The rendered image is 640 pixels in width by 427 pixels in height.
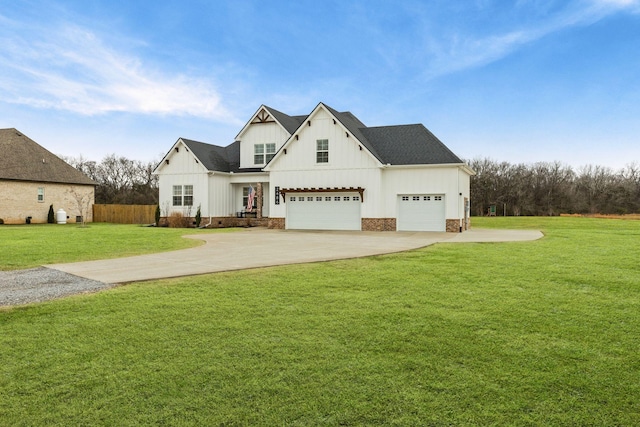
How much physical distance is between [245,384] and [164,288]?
459 centimetres

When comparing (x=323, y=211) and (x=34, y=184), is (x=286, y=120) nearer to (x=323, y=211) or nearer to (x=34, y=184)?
(x=323, y=211)

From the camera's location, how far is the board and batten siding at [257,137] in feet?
98.3

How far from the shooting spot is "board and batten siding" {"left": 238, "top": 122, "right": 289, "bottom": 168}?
29948 millimetres

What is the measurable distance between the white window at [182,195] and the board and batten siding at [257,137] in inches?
170

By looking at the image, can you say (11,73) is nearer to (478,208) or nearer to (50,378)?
(50,378)

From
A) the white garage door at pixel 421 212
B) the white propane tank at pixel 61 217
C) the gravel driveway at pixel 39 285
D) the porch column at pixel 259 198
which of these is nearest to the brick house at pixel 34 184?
the white propane tank at pixel 61 217

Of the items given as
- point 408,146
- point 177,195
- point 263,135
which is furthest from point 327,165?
point 177,195

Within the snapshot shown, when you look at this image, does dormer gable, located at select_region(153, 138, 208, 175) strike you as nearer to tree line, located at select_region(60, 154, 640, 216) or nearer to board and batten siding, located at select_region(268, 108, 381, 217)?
board and batten siding, located at select_region(268, 108, 381, 217)

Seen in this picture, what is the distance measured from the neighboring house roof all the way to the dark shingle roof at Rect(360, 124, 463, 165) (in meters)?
28.6

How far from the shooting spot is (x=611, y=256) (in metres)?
12.1

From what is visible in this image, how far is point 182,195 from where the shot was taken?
30.4 meters

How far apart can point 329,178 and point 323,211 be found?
86.0 inches

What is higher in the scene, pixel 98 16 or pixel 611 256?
pixel 98 16

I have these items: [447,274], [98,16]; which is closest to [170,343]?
[447,274]
